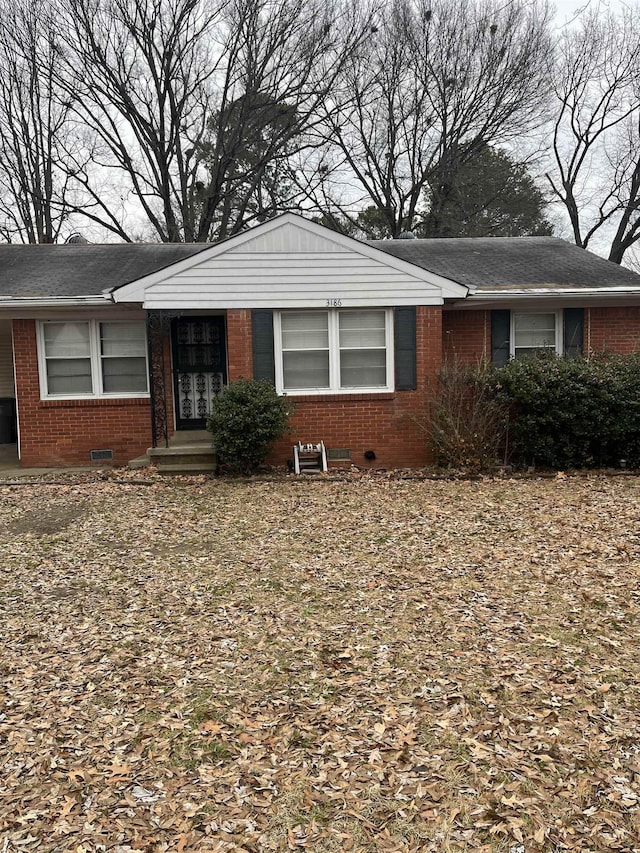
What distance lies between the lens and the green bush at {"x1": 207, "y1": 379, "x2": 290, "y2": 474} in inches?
371

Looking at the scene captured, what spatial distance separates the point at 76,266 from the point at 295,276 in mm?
5330

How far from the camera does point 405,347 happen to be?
10.4 meters

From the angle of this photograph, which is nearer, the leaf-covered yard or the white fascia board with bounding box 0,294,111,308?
the leaf-covered yard

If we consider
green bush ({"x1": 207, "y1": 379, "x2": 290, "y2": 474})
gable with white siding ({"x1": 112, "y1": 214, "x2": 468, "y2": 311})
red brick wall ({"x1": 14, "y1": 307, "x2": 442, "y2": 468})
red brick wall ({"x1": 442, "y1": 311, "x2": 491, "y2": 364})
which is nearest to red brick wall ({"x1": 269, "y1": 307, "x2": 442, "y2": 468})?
red brick wall ({"x1": 14, "y1": 307, "x2": 442, "y2": 468})

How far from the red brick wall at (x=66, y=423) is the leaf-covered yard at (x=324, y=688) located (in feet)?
13.9

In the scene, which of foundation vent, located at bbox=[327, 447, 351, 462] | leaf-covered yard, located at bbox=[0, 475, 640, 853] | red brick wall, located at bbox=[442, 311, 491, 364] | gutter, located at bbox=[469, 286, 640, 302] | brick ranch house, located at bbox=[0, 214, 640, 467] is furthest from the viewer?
red brick wall, located at bbox=[442, 311, 491, 364]

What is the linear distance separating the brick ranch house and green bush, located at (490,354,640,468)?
152 centimetres

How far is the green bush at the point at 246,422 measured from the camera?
9414mm

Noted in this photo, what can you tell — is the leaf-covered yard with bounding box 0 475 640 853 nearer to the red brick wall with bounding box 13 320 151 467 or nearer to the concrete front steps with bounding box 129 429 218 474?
the concrete front steps with bounding box 129 429 218 474

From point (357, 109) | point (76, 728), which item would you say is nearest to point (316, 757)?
point (76, 728)

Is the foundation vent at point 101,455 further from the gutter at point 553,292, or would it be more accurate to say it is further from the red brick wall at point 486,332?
the gutter at point 553,292

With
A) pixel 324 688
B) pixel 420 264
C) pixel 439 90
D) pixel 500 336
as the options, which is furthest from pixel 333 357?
pixel 439 90

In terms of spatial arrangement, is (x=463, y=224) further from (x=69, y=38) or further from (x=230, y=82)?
(x=69, y=38)

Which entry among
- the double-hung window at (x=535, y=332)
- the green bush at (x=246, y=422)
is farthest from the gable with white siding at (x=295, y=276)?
the double-hung window at (x=535, y=332)
